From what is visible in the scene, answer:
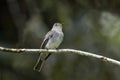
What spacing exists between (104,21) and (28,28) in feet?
5.54

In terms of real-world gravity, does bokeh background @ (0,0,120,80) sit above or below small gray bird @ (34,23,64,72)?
below

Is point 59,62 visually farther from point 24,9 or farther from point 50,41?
point 50,41

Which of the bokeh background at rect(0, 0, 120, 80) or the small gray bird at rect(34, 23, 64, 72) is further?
the bokeh background at rect(0, 0, 120, 80)

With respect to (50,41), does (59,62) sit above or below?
below

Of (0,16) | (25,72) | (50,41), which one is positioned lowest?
(25,72)

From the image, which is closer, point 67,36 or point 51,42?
point 51,42

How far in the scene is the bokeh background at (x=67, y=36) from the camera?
10.1 meters

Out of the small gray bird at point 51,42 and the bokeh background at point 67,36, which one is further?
the bokeh background at point 67,36

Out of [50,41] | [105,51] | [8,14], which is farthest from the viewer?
[8,14]

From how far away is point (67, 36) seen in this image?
10.4 m

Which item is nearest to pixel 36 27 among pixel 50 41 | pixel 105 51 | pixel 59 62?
pixel 59 62

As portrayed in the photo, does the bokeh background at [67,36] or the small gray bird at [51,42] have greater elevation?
the small gray bird at [51,42]

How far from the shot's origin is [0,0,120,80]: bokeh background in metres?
10.1

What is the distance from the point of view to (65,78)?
1027 centimetres
